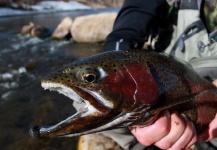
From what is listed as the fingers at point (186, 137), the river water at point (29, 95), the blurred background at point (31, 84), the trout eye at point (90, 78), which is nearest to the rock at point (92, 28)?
the blurred background at point (31, 84)

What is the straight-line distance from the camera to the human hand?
4.48 ft

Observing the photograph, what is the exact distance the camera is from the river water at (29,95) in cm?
323

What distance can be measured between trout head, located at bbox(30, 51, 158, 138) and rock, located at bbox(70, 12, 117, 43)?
8.04m

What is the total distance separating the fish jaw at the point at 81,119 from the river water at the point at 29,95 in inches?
7.5

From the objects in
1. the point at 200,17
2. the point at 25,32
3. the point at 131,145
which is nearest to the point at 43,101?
the point at 131,145

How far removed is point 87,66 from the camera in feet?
4.14

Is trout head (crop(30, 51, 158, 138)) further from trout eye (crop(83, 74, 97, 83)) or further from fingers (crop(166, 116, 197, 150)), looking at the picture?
fingers (crop(166, 116, 197, 150))

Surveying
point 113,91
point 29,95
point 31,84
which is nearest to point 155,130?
point 113,91

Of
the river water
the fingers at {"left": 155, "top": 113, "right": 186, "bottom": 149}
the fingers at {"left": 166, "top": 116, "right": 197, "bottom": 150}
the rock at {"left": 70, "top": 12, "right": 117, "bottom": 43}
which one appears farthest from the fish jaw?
the rock at {"left": 70, "top": 12, "right": 117, "bottom": 43}

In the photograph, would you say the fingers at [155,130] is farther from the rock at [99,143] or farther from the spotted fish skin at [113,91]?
the rock at [99,143]

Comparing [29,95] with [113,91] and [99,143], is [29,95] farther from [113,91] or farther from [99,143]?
[113,91]

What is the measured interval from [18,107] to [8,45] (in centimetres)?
472

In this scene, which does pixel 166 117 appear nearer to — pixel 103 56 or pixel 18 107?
pixel 103 56

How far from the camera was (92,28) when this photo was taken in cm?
959
